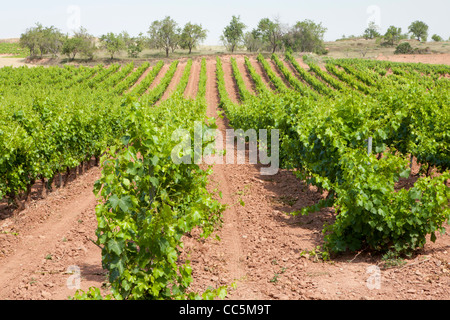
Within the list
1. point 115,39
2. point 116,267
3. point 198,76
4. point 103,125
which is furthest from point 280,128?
point 115,39

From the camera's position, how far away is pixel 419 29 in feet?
323

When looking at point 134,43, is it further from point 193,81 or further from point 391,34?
point 391,34

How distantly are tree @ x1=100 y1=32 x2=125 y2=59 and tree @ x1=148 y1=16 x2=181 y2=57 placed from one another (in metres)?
13.5

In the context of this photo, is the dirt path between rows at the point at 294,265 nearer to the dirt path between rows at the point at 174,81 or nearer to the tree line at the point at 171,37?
the dirt path between rows at the point at 174,81

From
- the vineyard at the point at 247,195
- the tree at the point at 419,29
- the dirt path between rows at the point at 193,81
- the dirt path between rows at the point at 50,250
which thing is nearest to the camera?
the vineyard at the point at 247,195

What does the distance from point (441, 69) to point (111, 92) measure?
33289mm

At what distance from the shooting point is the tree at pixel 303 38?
7300cm

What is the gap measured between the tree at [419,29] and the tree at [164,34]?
Result: 54655 millimetres

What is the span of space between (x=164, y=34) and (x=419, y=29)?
2295 inches

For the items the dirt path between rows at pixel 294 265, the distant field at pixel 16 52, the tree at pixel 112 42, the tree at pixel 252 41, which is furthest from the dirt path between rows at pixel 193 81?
the distant field at pixel 16 52

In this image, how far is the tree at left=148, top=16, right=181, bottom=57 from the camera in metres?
76.6

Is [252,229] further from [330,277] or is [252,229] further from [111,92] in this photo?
[111,92]

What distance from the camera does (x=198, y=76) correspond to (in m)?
49.5

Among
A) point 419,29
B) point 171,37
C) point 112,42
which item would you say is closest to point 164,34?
point 171,37
